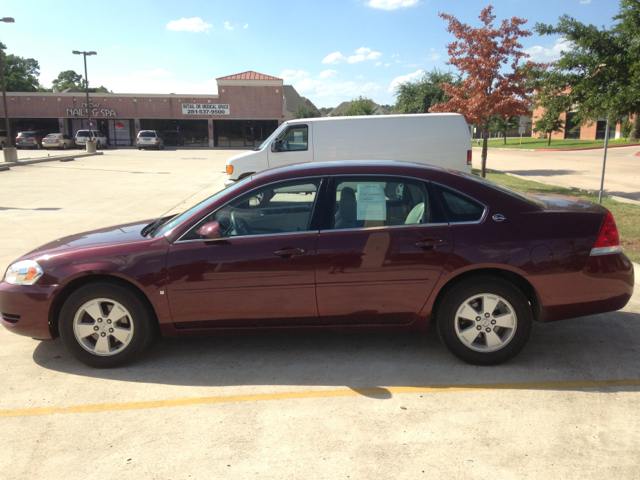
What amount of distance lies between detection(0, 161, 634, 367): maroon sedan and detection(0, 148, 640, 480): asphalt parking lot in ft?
1.07

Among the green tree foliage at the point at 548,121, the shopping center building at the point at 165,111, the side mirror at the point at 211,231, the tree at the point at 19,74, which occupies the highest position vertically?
the tree at the point at 19,74

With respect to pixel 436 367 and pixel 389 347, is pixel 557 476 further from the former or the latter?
pixel 389 347

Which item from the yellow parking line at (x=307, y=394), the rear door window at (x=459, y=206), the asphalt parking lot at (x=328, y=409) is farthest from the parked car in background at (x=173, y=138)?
the yellow parking line at (x=307, y=394)

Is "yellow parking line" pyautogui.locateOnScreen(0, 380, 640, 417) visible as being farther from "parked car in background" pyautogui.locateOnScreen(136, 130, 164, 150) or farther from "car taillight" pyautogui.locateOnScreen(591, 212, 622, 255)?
"parked car in background" pyautogui.locateOnScreen(136, 130, 164, 150)

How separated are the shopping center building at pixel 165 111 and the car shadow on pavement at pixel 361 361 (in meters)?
49.6

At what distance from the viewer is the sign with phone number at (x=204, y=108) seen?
52.2m

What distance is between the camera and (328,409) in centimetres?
352

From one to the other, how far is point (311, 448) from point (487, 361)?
175cm

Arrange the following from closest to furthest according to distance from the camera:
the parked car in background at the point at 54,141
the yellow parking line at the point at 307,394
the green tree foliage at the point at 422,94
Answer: the yellow parking line at the point at 307,394, the green tree foliage at the point at 422,94, the parked car in background at the point at 54,141

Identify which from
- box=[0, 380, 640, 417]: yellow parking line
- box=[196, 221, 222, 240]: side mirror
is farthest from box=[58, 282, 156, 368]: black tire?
box=[196, 221, 222, 240]: side mirror

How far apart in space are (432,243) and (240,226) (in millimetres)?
1535

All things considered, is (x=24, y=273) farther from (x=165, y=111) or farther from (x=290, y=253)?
(x=165, y=111)

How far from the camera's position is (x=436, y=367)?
4125mm

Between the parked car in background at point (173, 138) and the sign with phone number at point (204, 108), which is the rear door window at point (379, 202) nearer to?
the sign with phone number at point (204, 108)
